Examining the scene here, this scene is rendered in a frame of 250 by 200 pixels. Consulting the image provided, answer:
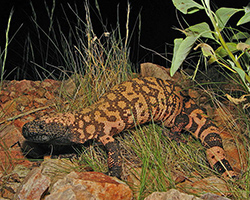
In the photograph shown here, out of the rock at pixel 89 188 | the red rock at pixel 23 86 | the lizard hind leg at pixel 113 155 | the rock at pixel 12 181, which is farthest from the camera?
the red rock at pixel 23 86

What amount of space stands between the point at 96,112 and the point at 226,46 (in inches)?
61.8

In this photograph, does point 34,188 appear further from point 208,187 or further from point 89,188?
point 208,187

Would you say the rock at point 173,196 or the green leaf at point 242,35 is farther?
the green leaf at point 242,35

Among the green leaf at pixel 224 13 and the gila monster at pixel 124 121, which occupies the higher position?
the green leaf at pixel 224 13

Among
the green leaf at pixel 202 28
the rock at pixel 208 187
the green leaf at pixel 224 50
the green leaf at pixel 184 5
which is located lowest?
the rock at pixel 208 187

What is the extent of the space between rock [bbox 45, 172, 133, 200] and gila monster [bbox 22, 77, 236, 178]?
55 cm

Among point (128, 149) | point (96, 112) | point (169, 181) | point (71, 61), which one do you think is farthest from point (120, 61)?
point (169, 181)

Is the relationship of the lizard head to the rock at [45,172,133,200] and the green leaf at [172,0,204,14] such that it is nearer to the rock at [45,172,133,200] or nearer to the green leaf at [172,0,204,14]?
the rock at [45,172,133,200]

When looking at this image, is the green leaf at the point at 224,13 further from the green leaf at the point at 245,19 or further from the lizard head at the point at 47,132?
the lizard head at the point at 47,132

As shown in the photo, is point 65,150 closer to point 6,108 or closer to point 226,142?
point 6,108

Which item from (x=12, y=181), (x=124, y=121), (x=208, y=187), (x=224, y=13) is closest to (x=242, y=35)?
(x=224, y=13)

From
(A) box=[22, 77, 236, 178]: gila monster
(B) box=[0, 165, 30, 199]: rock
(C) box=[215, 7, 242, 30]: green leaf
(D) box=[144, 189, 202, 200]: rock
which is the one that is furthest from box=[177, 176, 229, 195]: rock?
(B) box=[0, 165, 30, 199]: rock

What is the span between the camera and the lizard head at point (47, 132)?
9.43 feet

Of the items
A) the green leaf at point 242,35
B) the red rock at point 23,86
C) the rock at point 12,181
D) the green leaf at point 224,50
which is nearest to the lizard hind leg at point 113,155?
the rock at point 12,181
